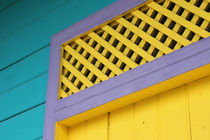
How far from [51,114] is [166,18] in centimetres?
71

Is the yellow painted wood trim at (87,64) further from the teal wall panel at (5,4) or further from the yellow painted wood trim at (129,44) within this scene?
the teal wall panel at (5,4)

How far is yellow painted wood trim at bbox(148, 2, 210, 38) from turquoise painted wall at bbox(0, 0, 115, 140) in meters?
0.31

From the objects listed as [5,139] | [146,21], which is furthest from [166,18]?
[5,139]

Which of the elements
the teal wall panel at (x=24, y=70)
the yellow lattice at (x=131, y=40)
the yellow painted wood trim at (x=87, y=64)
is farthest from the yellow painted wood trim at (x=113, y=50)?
the teal wall panel at (x=24, y=70)

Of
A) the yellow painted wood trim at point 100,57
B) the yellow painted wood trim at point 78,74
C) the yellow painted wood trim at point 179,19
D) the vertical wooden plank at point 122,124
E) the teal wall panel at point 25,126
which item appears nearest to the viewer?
the yellow painted wood trim at point 179,19

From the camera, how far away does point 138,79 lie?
1.85 metres

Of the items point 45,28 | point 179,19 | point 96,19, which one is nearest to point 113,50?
point 96,19

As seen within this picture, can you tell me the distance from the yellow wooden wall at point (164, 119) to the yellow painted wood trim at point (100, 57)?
18cm

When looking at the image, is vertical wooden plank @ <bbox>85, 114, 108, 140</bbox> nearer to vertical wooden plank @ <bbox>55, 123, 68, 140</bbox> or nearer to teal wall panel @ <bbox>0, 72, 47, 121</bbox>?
vertical wooden plank @ <bbox>55, 123, 68, 140</bbox>

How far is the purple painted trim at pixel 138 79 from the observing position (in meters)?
1.69

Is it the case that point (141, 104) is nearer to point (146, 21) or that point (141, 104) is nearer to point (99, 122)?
point (99, 122)

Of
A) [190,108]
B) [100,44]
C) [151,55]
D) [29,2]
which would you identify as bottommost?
[190,108]

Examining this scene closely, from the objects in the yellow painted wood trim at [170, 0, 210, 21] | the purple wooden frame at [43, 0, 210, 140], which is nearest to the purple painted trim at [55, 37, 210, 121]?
the purple wooden frame at [43, 0, 210, 140]

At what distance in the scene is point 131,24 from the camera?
204cm
